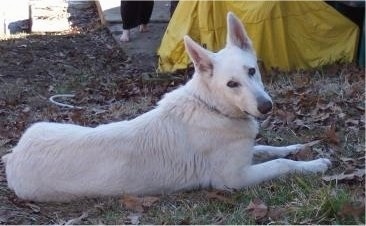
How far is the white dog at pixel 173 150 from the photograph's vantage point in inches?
168

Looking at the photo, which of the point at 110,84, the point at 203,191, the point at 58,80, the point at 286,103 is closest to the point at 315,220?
the point at 203,191

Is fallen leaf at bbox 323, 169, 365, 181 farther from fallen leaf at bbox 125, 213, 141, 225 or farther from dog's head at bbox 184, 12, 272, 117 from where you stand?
fallen leaf at bbox 125, 213, 141, 225

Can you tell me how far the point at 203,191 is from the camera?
433cm

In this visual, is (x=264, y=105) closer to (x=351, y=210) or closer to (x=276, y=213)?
(x=276, y=213)

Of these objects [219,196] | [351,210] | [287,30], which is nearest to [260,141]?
[219,196]

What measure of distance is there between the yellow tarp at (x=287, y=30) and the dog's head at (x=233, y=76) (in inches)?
130

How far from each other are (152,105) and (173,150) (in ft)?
8.18

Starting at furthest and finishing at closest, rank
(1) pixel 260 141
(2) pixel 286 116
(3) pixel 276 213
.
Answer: (2) pixel 286 116 → (1) pixel 260 141 → (3) pixel 276 213

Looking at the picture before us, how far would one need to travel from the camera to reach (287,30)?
7.96m

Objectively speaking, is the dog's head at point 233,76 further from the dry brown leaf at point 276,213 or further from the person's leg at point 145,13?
the person's leg at point 145,13

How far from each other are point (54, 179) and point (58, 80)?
5.00 m

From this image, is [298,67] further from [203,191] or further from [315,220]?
[315,220]

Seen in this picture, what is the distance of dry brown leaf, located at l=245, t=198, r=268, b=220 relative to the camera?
3.59m

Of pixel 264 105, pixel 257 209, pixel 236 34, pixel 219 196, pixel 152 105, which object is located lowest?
pixel 152 105
